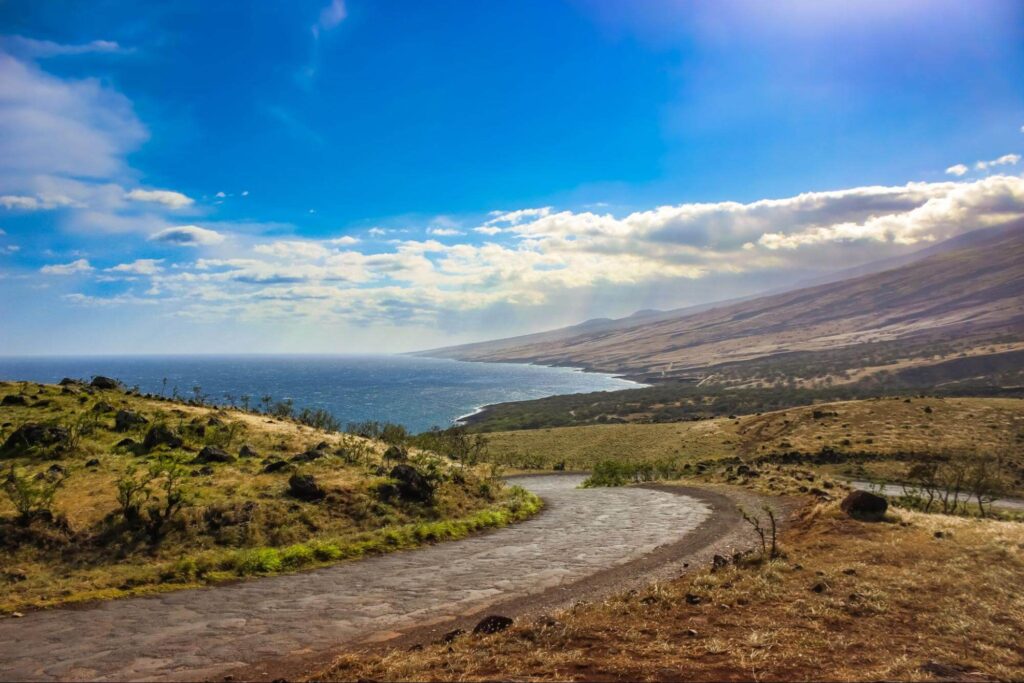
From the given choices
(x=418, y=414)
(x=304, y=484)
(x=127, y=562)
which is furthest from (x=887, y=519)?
(x=418, y=414)

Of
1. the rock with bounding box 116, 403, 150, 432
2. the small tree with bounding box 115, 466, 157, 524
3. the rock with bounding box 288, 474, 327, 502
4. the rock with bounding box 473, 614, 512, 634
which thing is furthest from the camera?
the rock with bounding box 116, 403, 150, 432

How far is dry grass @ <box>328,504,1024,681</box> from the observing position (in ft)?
28.2

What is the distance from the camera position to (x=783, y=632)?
10117 mm

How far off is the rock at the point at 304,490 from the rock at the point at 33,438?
1449 centimetres

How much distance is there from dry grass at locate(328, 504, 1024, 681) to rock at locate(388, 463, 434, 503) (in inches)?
613

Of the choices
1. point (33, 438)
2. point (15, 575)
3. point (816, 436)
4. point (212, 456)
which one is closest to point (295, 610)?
point (15, 575)

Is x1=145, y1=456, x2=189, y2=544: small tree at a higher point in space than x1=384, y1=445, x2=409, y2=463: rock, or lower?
higher

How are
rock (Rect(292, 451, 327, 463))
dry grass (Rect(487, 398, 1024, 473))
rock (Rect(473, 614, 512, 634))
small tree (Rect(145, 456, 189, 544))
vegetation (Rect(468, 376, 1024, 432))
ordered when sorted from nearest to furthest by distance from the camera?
rock (Rect(473, 614, 512, 634)) < small tree (Rect(145, 456, 189, 544)) < rock (Rect(292, 451, 327, 463)) < dry grass (Rect(487, 398, 1024, 473)) < vegetation (Rect(468, 376, 1024, 432))

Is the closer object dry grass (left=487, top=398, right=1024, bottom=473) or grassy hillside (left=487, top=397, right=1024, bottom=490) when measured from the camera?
grassy hillside (left=487, top=397, right=1024, bottom=490)

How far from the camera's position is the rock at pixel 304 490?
24.2 metres

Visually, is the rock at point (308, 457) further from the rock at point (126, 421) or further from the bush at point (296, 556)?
the bush at point (296, 556)

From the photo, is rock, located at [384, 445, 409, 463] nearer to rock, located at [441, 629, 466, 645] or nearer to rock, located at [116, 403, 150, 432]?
rock, located at [116, 403, 150, 432]

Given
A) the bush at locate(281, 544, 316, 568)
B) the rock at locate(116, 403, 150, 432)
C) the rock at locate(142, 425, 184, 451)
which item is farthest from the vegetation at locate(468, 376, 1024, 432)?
the bush at locate(281, 544, 316, 568)

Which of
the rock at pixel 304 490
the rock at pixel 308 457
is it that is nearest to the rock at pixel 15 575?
the rock at pixel 304 490
